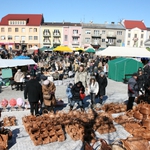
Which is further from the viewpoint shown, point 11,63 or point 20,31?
point 20,31

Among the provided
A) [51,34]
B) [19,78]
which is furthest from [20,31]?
[19,78]

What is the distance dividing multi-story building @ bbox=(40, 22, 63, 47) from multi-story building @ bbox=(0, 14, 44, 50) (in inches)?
53.6

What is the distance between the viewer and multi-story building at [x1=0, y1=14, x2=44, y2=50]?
5531 centimetres

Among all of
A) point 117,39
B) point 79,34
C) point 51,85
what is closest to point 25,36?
point 79,34

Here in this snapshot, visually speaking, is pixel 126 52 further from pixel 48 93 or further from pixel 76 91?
pixel 48 93

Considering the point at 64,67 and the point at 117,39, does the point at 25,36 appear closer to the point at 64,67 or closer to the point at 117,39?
the point at 117,39

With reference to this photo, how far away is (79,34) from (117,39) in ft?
36.8

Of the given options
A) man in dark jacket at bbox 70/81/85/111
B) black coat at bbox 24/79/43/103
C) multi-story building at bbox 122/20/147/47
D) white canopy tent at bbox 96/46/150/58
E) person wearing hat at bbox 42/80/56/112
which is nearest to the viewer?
black coat at bbox 24/79/43/103

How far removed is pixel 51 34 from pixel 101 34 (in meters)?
13.9

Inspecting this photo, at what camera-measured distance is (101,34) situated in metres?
57.7

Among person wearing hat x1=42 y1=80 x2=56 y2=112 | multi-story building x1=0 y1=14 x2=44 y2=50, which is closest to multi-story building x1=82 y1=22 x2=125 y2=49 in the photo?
multi-story building x1=0 y1=14 x2=44 y2=50

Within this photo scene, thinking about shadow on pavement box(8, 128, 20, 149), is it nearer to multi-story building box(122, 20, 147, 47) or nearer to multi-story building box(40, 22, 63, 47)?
multi-story building box(40, 22, 63, 47)

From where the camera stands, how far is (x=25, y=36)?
56375 mm

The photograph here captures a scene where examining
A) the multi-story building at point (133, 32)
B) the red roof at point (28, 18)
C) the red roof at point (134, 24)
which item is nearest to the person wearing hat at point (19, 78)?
the red roof at point (28, 18)
